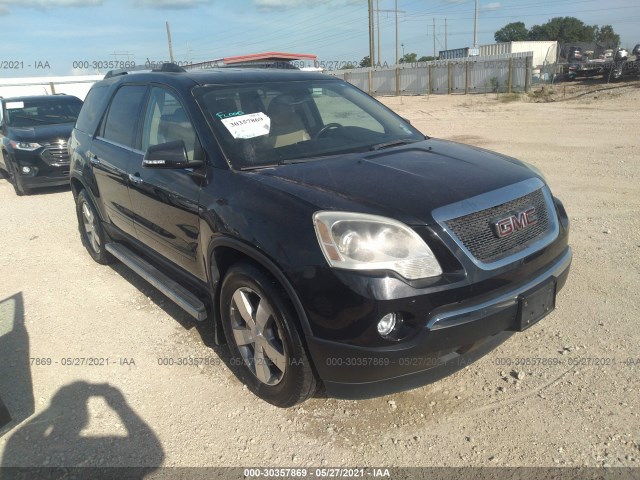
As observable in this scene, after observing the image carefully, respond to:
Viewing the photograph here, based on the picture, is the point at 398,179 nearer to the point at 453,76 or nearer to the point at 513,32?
the point at 453,76

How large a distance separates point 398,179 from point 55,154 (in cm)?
848

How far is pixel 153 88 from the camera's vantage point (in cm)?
396

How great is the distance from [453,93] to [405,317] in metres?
35.9

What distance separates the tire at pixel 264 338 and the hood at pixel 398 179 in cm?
54

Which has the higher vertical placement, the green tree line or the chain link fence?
the green tree line

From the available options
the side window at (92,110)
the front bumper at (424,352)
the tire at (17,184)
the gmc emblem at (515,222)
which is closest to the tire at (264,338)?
the front bumper at (424,352)

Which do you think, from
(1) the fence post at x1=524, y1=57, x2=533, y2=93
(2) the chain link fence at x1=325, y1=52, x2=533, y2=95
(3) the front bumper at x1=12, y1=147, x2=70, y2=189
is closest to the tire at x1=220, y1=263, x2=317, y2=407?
(3) the front bumper at x1=12, y1=147, x2=70, y2=189

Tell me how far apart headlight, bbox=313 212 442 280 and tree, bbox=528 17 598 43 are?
357 ft

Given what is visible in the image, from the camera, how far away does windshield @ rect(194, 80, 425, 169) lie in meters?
3.24

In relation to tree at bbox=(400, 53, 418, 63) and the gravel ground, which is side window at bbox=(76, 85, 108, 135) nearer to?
→ the gravel ground

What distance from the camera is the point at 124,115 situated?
440 centimetres

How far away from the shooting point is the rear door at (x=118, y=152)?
13.7 ft

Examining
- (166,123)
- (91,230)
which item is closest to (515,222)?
(166,123)

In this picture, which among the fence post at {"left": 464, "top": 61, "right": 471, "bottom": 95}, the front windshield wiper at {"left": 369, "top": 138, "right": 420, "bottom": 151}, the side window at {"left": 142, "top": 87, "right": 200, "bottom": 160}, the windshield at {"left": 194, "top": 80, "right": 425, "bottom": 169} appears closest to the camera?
→ the windshield at {"left": 194, "top": 80, "right": 425, "bottom": 169}
